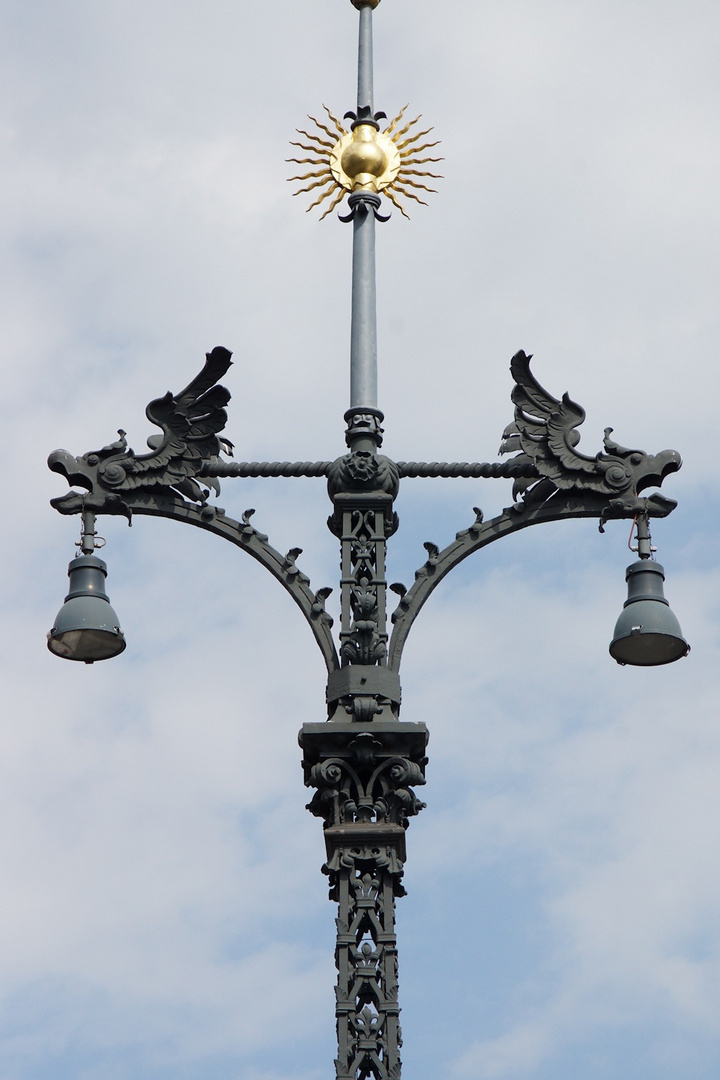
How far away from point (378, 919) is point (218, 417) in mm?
3311

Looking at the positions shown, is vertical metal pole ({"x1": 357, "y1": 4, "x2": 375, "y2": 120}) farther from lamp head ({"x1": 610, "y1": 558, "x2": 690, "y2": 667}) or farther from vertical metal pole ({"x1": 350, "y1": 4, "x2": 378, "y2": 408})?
lamp head ({"x1": 610, "y1": 558, "x2": 690, "y2": 667})

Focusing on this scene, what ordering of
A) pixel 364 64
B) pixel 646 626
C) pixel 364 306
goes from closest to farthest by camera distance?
1. pixel 646 626
2. pixel 364 306
3. pixel 364 64

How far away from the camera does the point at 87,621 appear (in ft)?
43.5

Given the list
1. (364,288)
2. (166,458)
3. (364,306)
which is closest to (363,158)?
(364,288)

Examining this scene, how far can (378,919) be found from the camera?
12148mm

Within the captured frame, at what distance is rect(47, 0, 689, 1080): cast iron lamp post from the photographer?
12344mm

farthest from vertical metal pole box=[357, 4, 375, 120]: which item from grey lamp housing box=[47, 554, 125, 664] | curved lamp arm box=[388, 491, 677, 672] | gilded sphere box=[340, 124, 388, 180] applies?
grey lamp housing box=[47, 554, 125, 664]

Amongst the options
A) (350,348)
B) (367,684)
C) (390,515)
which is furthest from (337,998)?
(350,348)

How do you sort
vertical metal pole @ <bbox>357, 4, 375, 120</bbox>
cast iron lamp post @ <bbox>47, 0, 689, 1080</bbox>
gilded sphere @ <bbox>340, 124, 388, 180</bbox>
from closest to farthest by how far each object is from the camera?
1. cast iron lamp post @ <bbox>47, 0, 689, 1080</bbox>
2. gilded sphere @ <bbox>340, 124, 388, 180</bbox>
3. vertical metal pole @ <bbox>357, 4, 375, 120</bbox>

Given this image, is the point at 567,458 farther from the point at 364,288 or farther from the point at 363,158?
the point at 363,158

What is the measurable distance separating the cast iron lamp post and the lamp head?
11mm

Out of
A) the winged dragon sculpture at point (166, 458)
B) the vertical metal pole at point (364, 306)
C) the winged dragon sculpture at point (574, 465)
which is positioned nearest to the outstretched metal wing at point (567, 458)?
the winged dragon sculpture at point (574, 465)

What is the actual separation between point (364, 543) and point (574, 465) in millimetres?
1361

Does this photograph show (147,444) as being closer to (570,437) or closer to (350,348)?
(350,348)
